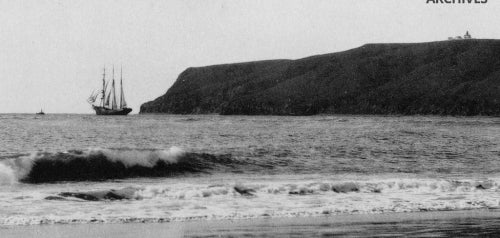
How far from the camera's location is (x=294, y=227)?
1330 centimetres

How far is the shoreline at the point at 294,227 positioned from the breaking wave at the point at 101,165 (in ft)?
34.9

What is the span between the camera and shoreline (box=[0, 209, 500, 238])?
12539 millimetres

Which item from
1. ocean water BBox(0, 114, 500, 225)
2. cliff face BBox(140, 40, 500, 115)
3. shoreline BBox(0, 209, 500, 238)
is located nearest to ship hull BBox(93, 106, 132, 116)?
cliff face BBox(140, 40, 500, 115)

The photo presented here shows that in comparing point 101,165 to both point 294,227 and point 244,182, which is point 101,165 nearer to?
point 244,182

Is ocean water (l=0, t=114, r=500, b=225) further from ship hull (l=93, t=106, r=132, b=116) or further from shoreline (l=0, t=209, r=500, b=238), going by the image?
ship hull (l=93, t=106, r=132, b=116)

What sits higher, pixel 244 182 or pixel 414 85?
pixel 414 85

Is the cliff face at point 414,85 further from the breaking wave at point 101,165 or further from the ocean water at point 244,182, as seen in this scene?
the breaking wave at point 101,165

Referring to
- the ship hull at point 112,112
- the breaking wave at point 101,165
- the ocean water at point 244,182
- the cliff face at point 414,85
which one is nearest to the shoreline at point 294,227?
the ocean water at point 244,182

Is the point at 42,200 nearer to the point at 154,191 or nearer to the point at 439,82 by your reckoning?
the point at 154,191

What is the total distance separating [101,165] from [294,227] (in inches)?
619

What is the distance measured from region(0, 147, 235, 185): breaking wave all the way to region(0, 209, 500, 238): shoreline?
1063cm

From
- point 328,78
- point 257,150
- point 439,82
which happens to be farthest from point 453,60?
point 257,150

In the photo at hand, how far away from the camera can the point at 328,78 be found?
7771 inches

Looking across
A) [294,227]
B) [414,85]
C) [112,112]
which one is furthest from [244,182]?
[414,85]
